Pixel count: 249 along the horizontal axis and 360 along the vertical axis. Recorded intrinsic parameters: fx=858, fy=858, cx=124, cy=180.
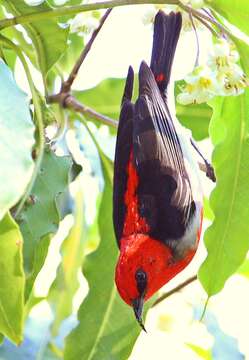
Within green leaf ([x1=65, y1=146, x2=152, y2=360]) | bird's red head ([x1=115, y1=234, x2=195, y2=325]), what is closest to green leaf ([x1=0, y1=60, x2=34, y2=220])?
green leaf ([x1=65, y1=146, x2=152, y2=360])

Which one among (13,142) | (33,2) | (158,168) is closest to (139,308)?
(158,168)

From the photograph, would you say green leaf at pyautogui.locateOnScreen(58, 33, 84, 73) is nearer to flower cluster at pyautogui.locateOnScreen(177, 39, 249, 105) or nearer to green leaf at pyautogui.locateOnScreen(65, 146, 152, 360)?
green leaf at pyautogui.locateOnScreen(65, 146, 152, 360)

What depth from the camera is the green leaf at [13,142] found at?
1116 mm

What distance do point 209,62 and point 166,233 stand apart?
118cm

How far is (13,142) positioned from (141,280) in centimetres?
156

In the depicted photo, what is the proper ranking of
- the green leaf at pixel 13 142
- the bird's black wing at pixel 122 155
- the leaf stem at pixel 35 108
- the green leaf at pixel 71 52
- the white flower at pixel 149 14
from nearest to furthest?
Result: 1. the green leaf at pixel 13 142
2. the leaf stem at pixel 35 108
3. the white flower at pixel 149 14
4. the bird's black wing at pixel 122 155
5. the green leaf at pixel 71 52

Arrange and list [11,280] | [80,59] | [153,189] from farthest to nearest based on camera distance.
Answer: [153,189]
[80,59]
[11,280]

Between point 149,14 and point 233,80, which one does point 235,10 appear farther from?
point 149,14

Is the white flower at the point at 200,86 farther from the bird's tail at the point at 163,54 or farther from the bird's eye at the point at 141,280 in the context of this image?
the bird's eye at the point at 141,280

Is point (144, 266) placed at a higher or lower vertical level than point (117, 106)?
lower

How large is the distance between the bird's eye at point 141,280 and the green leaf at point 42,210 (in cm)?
72

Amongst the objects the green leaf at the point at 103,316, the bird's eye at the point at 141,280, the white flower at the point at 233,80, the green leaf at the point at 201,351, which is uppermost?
the white flower at the point at 233,80

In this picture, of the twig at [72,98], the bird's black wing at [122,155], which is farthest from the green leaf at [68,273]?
the twig at [72,98]

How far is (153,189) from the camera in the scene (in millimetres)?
2703
